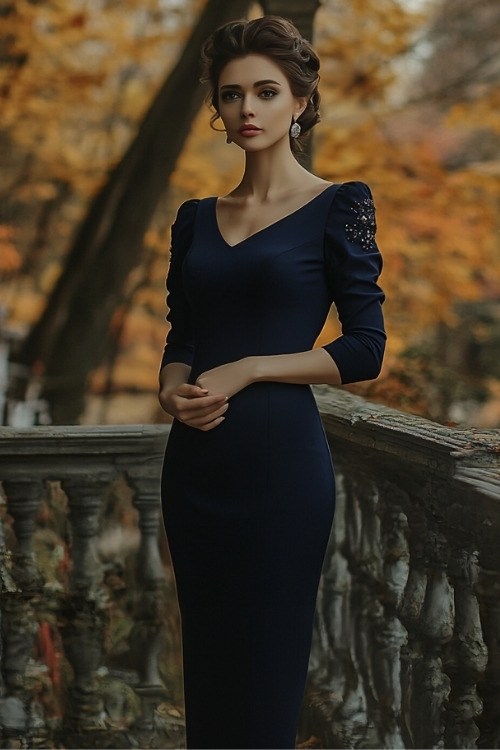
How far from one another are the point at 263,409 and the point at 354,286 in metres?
0.30

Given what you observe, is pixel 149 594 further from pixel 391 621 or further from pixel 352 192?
pixel 352 192

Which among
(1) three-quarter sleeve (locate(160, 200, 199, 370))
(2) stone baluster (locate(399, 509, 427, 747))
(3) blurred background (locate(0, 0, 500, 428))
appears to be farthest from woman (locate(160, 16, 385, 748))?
(3) blurred background (locate(0, 0, 500, 428))

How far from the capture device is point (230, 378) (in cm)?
208

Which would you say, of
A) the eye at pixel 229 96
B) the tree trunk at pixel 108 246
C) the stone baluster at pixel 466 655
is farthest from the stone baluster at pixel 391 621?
the tree trunk at pixel 108 246

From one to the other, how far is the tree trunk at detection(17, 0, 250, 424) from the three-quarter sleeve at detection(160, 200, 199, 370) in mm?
3864

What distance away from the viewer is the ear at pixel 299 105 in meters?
2.20

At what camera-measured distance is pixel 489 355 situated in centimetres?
938

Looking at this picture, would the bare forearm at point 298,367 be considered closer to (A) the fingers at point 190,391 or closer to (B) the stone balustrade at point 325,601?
(A) the fingers at point 190,391

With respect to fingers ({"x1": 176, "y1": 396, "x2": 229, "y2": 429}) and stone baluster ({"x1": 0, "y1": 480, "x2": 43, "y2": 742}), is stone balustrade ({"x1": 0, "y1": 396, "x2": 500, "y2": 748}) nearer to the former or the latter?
stone baluster ({"x1": 0, "y1": 480, "x2": 43, "y2": 742})

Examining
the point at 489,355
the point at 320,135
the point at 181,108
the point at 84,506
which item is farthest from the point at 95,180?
the point at 84,506

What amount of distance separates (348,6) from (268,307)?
6.44 m

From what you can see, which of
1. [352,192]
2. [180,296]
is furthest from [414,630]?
[352,192]

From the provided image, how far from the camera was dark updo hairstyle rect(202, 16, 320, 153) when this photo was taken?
2.11m

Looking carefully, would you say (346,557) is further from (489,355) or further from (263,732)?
(489,355)
